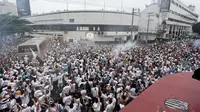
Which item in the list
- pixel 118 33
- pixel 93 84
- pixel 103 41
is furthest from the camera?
pixel 118 33

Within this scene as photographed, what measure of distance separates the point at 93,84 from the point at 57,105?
105 inches

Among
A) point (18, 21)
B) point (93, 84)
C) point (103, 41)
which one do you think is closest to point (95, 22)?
point (103, 41)

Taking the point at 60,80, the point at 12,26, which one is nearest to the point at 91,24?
the point at 12,26

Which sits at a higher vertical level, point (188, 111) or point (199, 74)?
point (199, 74)

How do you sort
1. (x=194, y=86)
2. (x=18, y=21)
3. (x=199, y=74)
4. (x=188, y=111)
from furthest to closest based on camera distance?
1. (x=18, y=21)
2. (x=194, y=86)
3. (x=199, y=74)
4. (x=188, y=111)

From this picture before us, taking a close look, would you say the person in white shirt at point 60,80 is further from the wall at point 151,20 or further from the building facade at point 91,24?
the wall at point 151,20

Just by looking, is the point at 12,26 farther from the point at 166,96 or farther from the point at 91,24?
the point at 166,96

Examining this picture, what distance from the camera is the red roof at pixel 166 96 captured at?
3.15m

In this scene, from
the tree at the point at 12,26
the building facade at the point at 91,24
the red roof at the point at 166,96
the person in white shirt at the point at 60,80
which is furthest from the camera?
the building facade at the point at 91,24

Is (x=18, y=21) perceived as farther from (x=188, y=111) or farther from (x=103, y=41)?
(x=188, y=111)

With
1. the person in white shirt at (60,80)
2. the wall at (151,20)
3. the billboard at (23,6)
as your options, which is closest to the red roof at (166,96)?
the person in white shirt at (60,80)

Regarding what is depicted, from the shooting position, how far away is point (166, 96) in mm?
3656

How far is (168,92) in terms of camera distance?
3863mm

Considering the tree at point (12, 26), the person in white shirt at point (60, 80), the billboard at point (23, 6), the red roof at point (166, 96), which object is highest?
the billboard at point (23, 6)
